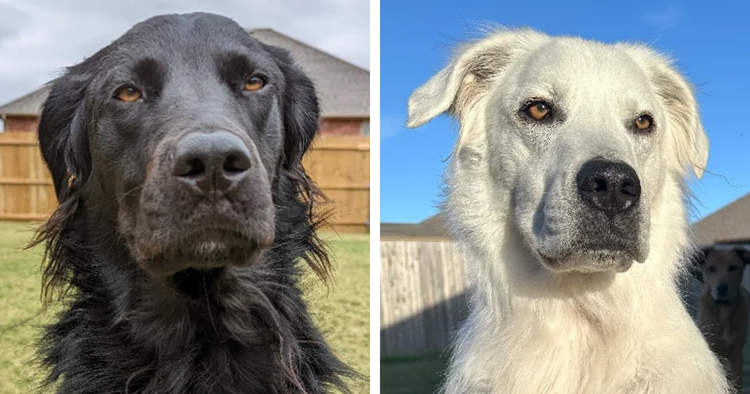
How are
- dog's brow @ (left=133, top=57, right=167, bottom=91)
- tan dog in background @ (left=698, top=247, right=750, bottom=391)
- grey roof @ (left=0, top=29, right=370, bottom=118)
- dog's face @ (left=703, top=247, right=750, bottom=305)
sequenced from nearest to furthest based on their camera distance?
dog's brow @ (left=133, top=57, right=167, bottom=91), tan dog in background @ (left=698, top=247, right=750, bottom=391), dog's face @ (left=703, top=247, right=750, bottom=305), grey roof @ (left=0, top=29, right=370, bottom=118)

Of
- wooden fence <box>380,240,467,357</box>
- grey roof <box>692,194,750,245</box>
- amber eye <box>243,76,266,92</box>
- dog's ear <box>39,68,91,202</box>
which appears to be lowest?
wooden fence <box>380,240,467,357</box>

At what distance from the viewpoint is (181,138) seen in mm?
1725

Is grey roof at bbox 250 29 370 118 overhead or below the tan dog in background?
overhead

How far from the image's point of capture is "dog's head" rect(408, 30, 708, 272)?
2.00 meters

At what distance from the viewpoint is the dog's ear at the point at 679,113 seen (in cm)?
244

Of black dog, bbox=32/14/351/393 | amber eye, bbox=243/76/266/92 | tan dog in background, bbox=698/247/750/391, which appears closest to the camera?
black dog, bbox=32/14/351/393

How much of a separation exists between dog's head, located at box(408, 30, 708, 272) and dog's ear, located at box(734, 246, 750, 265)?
421 cm

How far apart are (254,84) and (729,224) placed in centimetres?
493

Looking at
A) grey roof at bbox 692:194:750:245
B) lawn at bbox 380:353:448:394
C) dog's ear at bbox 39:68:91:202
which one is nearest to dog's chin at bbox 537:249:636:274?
dog's ear at bbox 39:68:91:202

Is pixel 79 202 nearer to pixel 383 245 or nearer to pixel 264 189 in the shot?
pixel 264 189

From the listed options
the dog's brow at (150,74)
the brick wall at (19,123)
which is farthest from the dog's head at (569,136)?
the brick wall at (19,123)

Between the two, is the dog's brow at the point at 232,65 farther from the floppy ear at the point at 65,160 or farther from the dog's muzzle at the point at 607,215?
the dog's muzzle at the point at 607,215

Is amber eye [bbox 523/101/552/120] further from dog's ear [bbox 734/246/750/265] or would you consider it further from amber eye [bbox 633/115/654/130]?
dog's ear [bbox 734/246/750/265]

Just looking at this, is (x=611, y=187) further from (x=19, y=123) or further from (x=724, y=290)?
(x=724, y=290)
